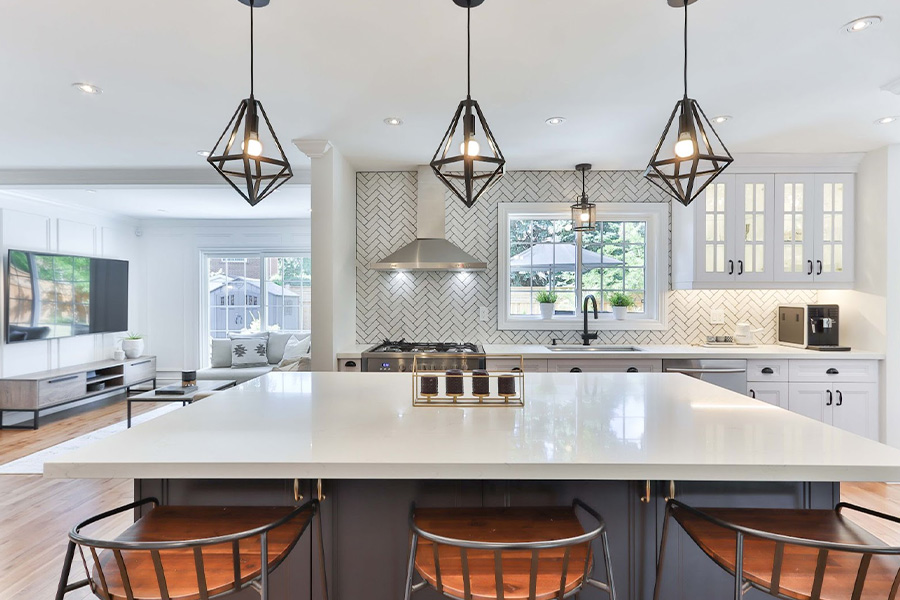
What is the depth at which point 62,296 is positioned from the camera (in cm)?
580

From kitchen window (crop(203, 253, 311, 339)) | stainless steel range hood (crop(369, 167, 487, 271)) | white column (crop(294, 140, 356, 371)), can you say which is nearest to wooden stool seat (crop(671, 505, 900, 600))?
stainless steel range hood (crop(369, 167, 487, 271))

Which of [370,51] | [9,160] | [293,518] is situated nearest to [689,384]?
[293,518]

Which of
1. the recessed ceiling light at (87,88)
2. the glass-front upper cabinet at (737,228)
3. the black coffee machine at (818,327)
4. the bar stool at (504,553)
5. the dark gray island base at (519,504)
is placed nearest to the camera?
the bar stool at (504,553)

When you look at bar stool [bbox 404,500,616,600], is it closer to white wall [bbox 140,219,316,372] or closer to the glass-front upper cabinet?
the glass-front upper cabinet

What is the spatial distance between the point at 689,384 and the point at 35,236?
672 cm

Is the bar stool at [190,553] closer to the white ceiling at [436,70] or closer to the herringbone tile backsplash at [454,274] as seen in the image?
the white ceiling at [436,70]

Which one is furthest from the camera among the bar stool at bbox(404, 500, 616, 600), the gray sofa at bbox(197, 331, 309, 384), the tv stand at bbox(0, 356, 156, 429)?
the gray sofa at bbox(197, 331, 309, 384)

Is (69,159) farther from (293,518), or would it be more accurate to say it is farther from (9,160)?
(293,518)

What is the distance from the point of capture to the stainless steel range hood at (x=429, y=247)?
3939mm

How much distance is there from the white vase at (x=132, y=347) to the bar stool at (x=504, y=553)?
6.71 meters

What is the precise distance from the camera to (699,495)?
5.29ft

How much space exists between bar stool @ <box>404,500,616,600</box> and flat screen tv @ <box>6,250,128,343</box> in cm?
591

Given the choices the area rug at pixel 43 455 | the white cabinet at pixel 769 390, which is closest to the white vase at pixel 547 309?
the white cabinet at pixel 769 390

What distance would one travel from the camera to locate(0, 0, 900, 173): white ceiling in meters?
2.03
